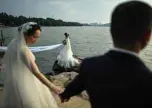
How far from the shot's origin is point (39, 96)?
273 centimetres

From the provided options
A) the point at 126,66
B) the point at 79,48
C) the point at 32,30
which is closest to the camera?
the point at 126,66

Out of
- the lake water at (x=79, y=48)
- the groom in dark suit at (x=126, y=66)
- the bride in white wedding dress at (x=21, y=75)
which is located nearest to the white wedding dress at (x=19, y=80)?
the bride in white wedding dress at (x=21, y=75)

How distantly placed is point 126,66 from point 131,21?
18 centimetres

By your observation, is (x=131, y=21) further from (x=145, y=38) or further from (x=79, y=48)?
(x=79, y=48)

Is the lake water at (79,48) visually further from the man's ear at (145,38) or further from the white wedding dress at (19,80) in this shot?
the man's ear at (145,38)

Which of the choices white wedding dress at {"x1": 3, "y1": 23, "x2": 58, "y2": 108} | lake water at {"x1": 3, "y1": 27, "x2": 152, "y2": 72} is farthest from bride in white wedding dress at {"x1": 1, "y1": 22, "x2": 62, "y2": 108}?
lake water at {"x1": 3, "y1": 27, "x2": 152, "y2": 72}

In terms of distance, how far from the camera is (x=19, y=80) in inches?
103

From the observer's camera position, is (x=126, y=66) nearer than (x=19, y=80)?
Yes

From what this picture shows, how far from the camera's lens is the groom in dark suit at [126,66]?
1030mm

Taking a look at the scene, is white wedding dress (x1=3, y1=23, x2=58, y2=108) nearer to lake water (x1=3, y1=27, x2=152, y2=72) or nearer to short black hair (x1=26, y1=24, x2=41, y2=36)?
short black hair (x1=26, y1=24, x2=41, y2=36)

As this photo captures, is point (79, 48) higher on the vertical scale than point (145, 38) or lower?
lower

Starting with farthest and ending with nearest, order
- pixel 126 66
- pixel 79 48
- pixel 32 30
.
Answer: pixel 79 48
pixel 32 30
pixel 126 66

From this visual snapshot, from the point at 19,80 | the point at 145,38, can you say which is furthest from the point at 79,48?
the point at 145,38

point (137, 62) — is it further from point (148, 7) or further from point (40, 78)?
point (40, 78)
